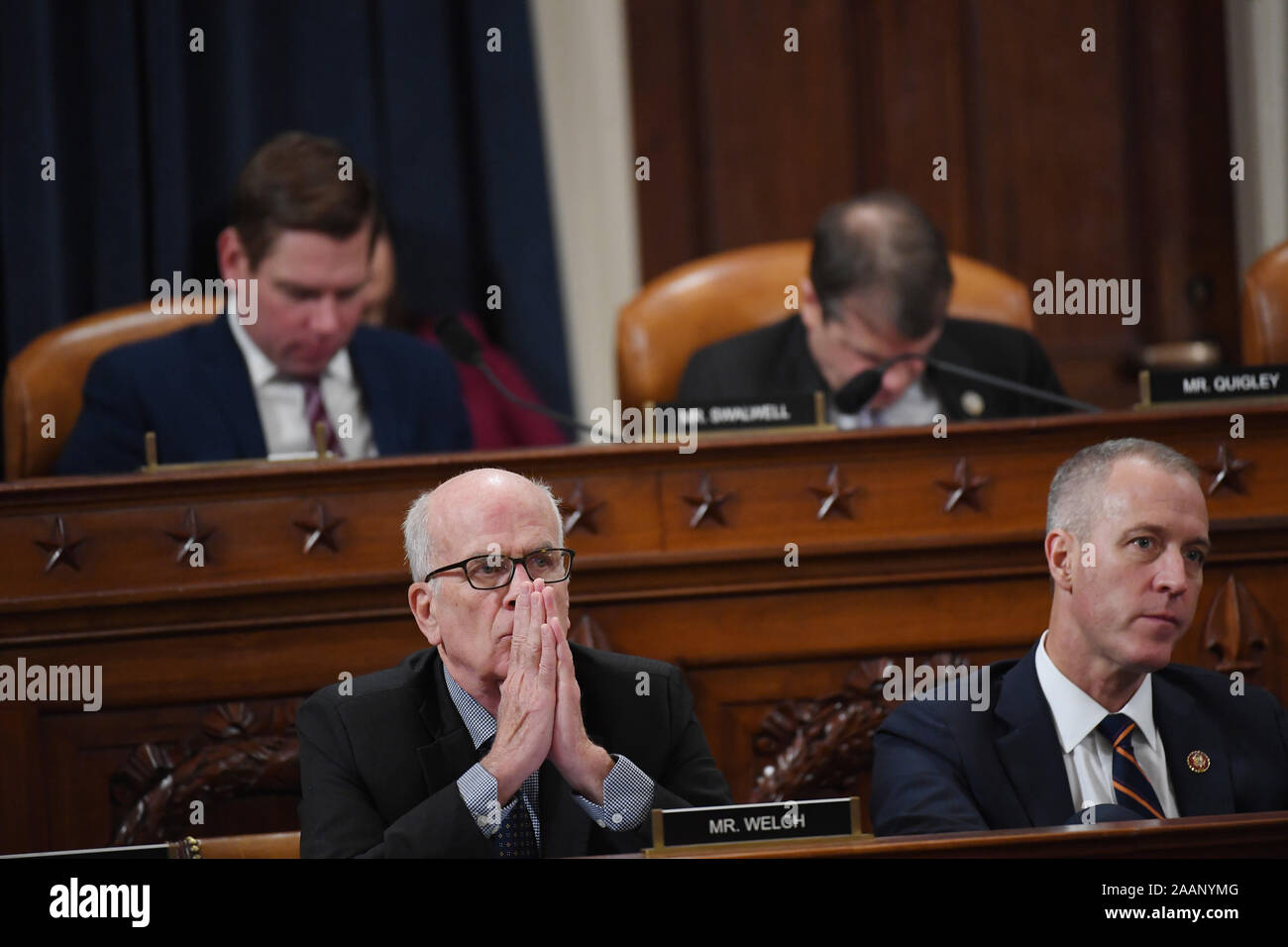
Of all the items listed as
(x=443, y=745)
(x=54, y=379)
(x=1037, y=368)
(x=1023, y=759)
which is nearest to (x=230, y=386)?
(x=54, y=379)

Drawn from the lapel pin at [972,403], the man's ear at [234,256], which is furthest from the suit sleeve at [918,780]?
the man's ear at [234,256]

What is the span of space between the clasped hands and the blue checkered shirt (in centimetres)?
1

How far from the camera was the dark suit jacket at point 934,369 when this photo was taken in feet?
11.1

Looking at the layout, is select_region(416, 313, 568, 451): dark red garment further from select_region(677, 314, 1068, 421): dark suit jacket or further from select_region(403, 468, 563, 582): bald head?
select_region(403, 468, 563, 582): bald head

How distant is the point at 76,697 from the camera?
254cm

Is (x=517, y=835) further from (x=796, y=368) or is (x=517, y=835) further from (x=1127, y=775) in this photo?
(x=796, y=368)

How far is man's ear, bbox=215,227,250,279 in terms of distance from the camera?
3.27 metres

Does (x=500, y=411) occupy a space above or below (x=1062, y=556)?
above

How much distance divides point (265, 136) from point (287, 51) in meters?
0.23

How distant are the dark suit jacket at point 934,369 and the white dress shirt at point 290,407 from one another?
0.68 metres

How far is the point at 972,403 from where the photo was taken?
11.0 feet

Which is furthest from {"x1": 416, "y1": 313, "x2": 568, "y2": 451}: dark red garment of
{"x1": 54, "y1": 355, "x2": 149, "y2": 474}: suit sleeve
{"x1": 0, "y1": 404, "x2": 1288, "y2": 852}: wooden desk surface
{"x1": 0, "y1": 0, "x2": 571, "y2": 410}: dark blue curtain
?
{"x1": 0, "y1": 404, "x2": 1288, "y2": 852}: wooden desk surface

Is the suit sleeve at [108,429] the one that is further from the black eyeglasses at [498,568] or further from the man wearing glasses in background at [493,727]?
the black eyeglasses at [498,568]

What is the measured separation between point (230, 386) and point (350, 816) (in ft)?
4.68
